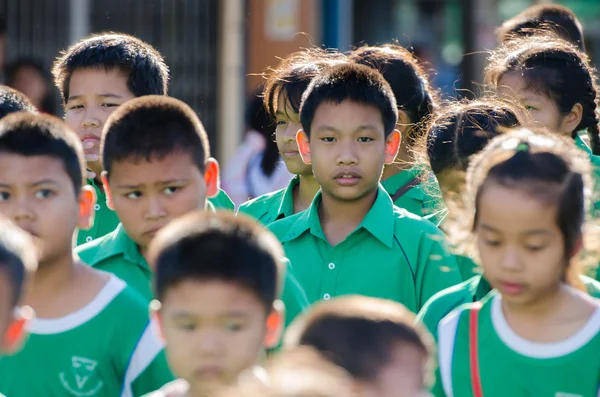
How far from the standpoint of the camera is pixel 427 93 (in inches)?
203

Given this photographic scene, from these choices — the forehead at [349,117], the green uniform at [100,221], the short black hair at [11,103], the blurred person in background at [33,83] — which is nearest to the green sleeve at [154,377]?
the forehead at [349,117]

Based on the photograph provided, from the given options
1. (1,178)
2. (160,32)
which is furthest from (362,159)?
(160,32)

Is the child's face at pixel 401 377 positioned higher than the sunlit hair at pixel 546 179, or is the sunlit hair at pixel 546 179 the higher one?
the sunlit hair at pixel 546 179

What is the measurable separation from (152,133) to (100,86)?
1119 mm

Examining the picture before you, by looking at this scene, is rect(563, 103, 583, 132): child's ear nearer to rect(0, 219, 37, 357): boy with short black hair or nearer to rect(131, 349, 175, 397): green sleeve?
rect(131, 349, 175, 397): green sleeve

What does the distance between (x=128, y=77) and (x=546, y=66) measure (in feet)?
5.48

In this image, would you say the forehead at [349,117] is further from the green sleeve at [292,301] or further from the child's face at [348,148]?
the green sleeve at [292,301]

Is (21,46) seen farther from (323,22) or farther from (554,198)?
(554,198)

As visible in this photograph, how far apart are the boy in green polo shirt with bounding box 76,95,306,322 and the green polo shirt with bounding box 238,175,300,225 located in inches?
34.6

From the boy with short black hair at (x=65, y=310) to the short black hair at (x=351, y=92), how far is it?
1127 mm

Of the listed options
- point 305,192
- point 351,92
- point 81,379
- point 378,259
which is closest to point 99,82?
point 305,192

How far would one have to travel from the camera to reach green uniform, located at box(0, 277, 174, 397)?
3221 millimetres

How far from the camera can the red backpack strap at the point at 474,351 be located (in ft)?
10.1

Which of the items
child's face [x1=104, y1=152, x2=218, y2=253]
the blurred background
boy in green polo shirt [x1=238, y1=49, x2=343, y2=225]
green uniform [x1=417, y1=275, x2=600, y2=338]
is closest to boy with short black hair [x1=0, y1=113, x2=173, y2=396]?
child's face [x1=104, y1=152, x2=218, y2=253]
